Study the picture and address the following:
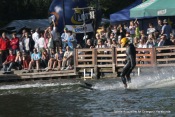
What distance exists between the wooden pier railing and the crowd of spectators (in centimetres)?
48

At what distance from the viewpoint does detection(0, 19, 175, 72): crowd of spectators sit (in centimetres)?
3071

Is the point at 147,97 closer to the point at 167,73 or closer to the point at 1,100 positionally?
the point at 1,100

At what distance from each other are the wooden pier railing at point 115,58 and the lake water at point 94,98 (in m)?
0.62

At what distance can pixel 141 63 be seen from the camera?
3019cm

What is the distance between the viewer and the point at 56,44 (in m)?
33.0

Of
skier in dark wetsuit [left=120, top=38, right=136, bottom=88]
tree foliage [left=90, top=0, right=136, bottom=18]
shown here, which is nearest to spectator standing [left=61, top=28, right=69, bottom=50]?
skier in dark wetsuit [left=120, top=38, right=136, bottom=88]

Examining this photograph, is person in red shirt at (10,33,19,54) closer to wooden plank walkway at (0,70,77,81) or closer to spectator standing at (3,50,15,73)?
spectator standing at (3,50,15,73)

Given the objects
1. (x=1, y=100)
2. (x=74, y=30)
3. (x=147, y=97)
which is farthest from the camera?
(x=74, y=30)

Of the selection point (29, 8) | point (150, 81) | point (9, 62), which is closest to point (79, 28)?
point (9, 62)

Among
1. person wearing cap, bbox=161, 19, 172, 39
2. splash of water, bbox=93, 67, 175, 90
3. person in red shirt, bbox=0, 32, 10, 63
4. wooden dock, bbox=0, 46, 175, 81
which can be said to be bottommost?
splash of water, bbox=93, 67, 175, 90

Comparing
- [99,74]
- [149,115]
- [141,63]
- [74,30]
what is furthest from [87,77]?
[149,115]

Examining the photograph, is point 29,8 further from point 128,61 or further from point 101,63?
point 128,61

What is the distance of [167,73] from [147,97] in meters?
7.17

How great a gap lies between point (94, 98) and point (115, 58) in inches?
328
